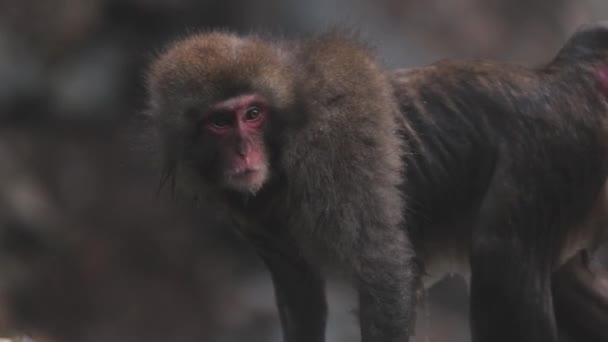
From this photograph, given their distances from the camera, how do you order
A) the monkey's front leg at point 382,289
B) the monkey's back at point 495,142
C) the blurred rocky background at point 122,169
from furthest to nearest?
the blurred rocky background at point 122,169 → the monkey's back at point 495,142 → the monkey's front leg at point 382,289

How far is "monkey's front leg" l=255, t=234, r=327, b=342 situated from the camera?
19.2ft

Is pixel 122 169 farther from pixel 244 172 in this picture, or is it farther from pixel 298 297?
pixel 244 172

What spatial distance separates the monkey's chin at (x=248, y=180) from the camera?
5.12m

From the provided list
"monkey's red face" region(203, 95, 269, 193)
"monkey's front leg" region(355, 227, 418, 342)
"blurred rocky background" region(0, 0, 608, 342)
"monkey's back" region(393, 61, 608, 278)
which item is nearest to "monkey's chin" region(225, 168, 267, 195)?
"monkey's red face" region(203, 95, 269, 193)

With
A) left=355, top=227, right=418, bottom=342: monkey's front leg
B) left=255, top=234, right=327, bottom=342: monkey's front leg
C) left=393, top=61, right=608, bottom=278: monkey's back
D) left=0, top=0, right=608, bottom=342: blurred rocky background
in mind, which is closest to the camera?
left=355, top=227, right=418, bottom=342: monkey's front leg

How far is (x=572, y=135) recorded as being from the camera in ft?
18.3

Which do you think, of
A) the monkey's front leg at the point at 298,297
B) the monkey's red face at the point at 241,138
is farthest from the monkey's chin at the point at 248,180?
the monkey's front leg at the point at 298,297

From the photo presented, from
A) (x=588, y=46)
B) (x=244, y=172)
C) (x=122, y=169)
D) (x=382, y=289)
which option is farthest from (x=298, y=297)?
(x=122, y=169)

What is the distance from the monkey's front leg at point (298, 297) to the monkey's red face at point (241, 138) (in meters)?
0.70

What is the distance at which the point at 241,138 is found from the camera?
5.14 m

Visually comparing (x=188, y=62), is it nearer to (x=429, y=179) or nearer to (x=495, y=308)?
(x=429, y=179)

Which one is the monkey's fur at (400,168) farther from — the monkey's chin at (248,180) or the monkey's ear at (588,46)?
the monkey's chin at (248,180)

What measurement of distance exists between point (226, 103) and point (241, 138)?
17 cm

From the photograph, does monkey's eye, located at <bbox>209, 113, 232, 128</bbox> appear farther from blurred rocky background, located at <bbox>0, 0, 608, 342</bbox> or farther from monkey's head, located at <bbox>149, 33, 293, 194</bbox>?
blurred rocky background, located at <bbox>0, 0, 608, 342</bbox>
